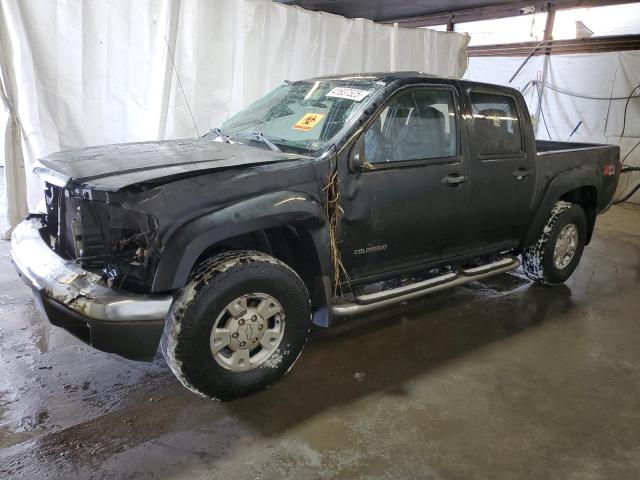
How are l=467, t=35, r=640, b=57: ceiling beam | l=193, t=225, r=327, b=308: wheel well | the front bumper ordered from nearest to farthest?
the front bumper < l=193, t=225, r=327, b=308: wheel well < l=467, t=35, r=640, b=57: ceiling beam

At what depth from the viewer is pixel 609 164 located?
5.01 metres

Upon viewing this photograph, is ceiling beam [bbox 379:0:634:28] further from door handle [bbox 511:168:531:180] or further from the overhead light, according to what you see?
door handle [bbox 511:168:531:180]

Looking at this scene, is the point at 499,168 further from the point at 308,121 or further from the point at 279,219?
the point at 279,219

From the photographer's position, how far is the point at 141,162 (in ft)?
8.95

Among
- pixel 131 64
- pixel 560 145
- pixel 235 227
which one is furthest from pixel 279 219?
pixel 560 145

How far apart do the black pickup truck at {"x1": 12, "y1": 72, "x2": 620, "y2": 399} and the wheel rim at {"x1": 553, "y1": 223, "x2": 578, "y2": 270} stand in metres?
0.54

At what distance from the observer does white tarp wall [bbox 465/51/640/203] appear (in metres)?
9.44

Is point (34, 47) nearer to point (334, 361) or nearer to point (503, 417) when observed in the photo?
point (334, 361)

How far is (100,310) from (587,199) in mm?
4481

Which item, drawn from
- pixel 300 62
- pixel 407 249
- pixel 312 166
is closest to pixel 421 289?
pixel 407 249

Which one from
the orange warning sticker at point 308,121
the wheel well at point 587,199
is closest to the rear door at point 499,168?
the wheel well at point 587,199

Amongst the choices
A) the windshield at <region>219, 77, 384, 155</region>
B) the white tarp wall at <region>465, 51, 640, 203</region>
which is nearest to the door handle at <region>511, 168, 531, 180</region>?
the windshield at <region>219, 77, 384, 155</region>

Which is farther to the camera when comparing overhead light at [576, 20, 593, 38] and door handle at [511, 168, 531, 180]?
overhead light at [576, 20, 593, 38]

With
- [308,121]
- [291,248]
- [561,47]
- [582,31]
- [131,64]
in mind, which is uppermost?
[582,31]
